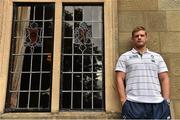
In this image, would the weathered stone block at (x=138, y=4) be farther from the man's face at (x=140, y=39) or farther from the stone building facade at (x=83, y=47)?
the man's face at (x=140, y=39)

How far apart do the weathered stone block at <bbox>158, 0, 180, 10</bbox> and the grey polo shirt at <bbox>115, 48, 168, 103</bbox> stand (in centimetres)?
88

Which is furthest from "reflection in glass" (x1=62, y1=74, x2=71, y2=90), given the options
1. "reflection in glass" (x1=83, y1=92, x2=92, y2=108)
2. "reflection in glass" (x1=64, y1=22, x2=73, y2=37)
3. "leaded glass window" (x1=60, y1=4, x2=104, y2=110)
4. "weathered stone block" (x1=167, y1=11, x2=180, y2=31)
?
"weathered stone block" (x1=167, y1=11, x2=180, y2=31)

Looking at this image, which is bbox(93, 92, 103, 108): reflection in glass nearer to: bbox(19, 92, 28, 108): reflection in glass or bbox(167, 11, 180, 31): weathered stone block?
bbox(19, 92, 28, 108): reflection in glass

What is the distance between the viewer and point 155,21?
5832mm

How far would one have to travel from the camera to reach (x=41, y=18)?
5984mm

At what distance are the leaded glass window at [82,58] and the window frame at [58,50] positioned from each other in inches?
3.8

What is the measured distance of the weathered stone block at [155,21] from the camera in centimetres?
580

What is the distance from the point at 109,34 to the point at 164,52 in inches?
32.2

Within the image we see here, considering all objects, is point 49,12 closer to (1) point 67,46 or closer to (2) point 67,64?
(1) point 67,46

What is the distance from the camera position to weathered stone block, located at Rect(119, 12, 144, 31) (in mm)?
5801

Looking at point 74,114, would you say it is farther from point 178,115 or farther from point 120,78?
point 178,115

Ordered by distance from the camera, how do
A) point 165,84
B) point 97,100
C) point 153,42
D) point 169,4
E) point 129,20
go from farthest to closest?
point 169,4 < point 129,20 < point 153,42 < point 97,100 < point 165,84

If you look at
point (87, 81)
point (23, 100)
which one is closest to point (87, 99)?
point (87, 81)

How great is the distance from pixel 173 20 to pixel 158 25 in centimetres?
24
